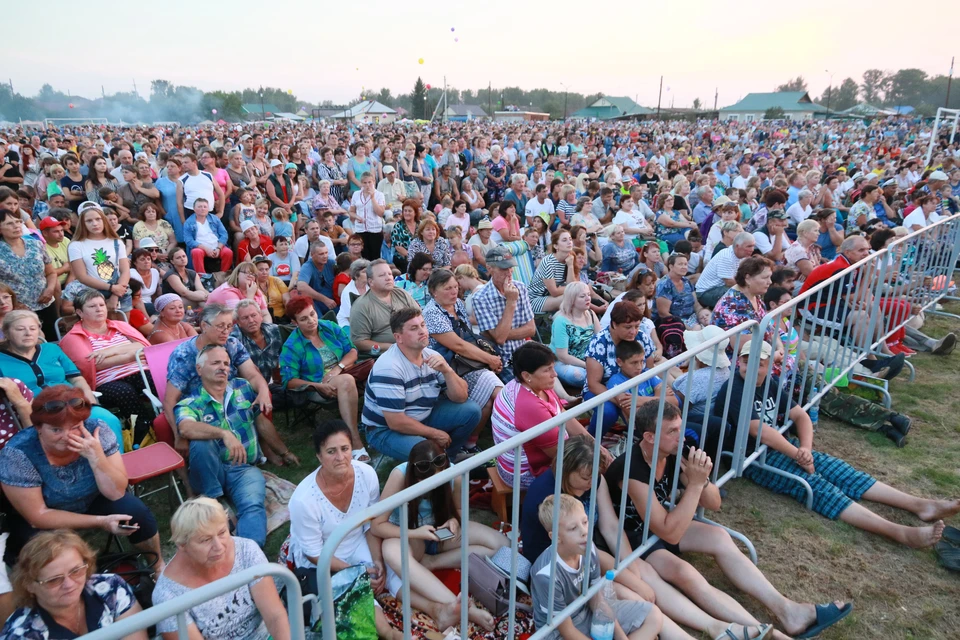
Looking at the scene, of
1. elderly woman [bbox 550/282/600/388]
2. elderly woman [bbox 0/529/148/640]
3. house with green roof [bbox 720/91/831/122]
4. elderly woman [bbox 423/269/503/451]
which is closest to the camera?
elderly woman [bbox 0/529/148/640]

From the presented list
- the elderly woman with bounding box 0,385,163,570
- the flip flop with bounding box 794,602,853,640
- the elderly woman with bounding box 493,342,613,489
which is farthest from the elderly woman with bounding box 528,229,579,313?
the elderly woman with bounding box 0,385,163,570

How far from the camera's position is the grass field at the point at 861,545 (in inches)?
→ 116

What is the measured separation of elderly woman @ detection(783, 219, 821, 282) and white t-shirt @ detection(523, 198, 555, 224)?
3.77 metres

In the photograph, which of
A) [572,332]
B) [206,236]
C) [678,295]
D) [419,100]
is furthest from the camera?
[419,100]

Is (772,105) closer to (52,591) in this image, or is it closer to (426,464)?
(426,464)

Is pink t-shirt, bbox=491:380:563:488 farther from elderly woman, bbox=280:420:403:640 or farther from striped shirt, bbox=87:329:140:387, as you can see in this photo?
striped shirt, bbox=87:329:140:387

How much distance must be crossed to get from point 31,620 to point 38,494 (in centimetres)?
98

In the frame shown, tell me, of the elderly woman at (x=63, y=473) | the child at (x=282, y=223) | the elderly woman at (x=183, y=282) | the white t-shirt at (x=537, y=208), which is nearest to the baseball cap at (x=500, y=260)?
the elderly woman at (x=63, y=473)

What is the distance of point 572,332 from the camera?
532 cm

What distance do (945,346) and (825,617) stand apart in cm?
476

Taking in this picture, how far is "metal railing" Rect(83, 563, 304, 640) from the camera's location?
1.19 m

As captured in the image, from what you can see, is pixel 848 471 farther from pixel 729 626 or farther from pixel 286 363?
pixel 286 363

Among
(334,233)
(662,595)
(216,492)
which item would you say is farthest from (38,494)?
(334,233)

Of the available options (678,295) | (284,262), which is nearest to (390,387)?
(678,295)
